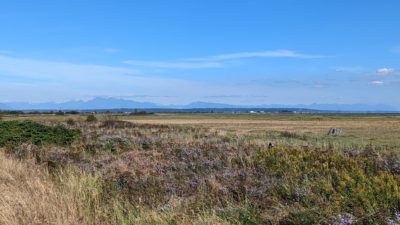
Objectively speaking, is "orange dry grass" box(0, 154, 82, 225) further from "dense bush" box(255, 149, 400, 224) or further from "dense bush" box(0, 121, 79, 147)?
"dense bush" box(0, 121, 79, 147)

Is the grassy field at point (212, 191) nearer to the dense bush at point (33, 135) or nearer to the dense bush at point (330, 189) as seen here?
the dense bush at point (330, 189)

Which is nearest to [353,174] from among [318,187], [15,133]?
[318,187]

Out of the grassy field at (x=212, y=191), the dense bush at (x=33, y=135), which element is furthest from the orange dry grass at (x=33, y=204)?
the dense bush at (x=33, y=135)

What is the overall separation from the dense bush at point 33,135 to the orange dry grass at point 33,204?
11.5m

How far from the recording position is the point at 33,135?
927 inches

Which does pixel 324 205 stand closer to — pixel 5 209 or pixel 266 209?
pixel 266 209

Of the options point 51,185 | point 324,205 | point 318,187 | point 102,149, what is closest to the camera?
point 324,205

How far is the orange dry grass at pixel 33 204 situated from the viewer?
685 cm

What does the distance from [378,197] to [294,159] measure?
4.64 m

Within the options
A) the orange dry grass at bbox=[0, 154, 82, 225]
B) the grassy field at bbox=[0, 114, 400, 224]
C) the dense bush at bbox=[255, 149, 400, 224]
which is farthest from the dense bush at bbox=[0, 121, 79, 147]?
the dense bush at bbox=[255, 149, 400, 224]

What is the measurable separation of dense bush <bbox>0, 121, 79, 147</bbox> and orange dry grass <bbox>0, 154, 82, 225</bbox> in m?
11.5

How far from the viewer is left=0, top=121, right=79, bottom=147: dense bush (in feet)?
70.9

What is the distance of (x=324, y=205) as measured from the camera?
22.4 ft

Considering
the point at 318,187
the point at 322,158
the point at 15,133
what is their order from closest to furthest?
the point at 318,187, the point at 322,158, the point at 15,133
